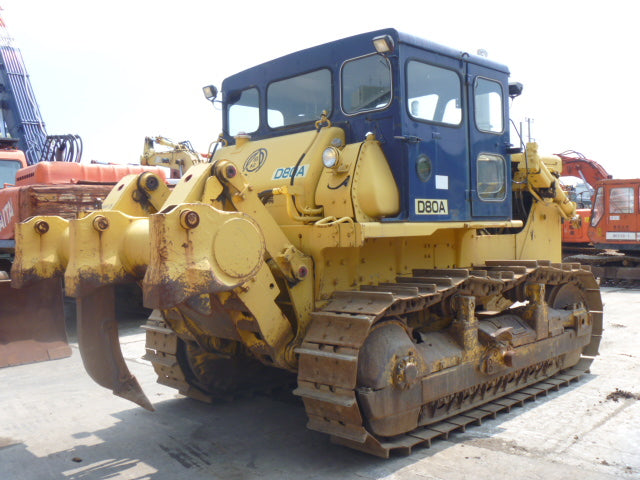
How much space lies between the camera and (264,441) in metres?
5.24

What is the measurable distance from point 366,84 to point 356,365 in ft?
8.48

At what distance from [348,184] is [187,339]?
2.09 meters

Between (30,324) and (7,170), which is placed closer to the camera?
(30,324)

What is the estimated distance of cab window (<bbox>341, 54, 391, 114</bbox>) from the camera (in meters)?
5.46

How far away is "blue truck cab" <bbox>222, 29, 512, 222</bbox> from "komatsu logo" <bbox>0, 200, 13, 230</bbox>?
4726mm

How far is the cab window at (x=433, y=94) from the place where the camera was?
18.0 ft

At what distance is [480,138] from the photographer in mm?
6188

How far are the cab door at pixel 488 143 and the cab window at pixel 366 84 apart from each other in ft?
3.53

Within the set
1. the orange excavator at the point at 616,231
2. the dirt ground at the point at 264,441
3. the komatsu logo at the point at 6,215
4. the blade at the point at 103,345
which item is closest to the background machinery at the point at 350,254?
the blade at the point at 103,345

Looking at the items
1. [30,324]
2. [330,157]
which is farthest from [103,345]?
[30,324]

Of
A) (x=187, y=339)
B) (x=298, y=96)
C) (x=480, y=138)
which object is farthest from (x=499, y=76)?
(x=187, y=339)

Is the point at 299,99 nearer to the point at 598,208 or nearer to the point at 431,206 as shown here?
the point at 431,206

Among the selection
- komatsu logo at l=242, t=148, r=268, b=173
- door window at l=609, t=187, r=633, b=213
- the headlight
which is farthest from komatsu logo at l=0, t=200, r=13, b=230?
door window at l=609, t=187, r=633, b=213

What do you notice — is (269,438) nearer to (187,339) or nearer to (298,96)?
(187,339)
